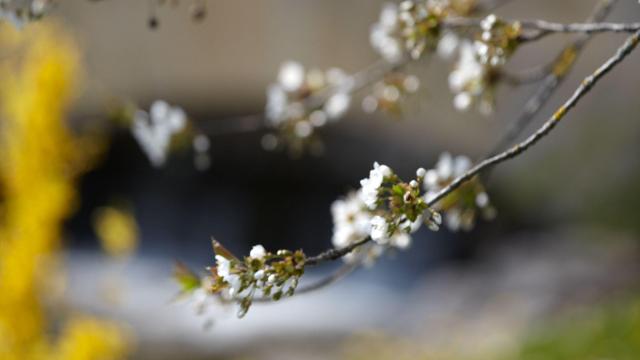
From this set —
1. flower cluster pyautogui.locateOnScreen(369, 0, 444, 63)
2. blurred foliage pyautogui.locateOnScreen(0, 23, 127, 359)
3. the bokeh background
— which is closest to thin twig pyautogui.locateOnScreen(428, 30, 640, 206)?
flower cluster pyautogui.locateOnScreen(369, 0, 444, 63)

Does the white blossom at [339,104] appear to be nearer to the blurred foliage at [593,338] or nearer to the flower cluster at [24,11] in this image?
the flower cluster at [24,11]

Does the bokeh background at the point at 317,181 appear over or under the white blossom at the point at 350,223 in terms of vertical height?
over

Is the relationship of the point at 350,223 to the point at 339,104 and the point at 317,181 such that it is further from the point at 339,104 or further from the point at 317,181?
the point at 317,181

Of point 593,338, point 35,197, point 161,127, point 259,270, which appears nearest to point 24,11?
point 161,127

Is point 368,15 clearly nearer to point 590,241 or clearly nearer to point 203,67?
point 203,67

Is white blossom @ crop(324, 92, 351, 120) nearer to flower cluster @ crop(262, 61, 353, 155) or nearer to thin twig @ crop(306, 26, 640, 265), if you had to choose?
flower cluster @ crop(262, 61, 353, 155)

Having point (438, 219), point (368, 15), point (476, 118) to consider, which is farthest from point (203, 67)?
point (438, 219)

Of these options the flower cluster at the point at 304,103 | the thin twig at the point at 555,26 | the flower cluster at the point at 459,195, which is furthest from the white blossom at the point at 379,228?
the flower cluster at the point at 304,103
